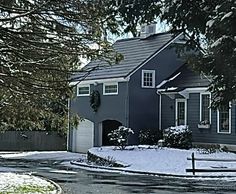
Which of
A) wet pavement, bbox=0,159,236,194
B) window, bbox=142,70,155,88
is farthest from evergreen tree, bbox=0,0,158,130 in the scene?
window, bbox=142,70,155,88

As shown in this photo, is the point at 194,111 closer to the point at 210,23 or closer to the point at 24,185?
the point at 24,185

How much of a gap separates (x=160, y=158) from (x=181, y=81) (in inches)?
320

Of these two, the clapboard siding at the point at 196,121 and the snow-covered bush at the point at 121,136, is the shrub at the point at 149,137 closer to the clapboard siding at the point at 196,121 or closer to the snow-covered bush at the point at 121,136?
the clapboard siding at the point at 196,121

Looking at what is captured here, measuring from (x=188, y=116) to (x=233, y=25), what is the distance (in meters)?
23.2

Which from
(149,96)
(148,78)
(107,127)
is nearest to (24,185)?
(149,96)

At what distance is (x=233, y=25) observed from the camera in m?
9.23

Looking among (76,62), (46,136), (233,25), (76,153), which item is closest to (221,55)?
(233,25)

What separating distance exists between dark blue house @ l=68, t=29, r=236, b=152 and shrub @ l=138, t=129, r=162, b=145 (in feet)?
2.18

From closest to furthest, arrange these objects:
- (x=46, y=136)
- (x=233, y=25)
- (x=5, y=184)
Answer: (x=233, y=25)
(x=5, y=184)
(x=46, y=136)

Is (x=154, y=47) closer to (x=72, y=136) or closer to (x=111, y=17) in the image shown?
(x=72, y=136)

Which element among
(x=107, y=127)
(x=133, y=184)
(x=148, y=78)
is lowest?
(x=133, y=184)

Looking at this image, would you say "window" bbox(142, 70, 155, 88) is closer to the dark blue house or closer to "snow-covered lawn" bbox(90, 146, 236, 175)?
the dark blue house

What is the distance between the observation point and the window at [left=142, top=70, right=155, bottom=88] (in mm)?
34531

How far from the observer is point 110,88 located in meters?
35.8
